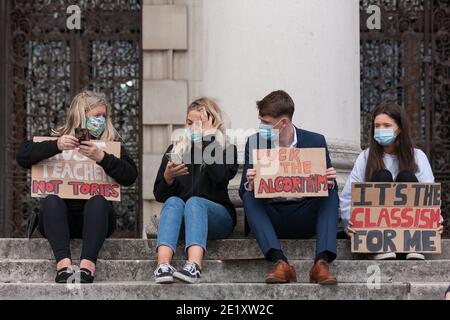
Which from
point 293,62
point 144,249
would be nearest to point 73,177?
point 144,249

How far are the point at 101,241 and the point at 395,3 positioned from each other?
19.6ft

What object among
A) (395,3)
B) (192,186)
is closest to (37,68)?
(395,3)

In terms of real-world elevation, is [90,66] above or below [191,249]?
above

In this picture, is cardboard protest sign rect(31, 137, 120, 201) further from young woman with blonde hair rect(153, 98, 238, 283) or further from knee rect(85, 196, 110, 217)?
young woman with blonde hair rect(153, 98, 238, 283)

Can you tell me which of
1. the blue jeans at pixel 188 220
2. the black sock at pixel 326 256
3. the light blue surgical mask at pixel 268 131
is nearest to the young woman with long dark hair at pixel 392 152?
the black sock at pixel 326 256

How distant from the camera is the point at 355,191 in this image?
7.48 metres

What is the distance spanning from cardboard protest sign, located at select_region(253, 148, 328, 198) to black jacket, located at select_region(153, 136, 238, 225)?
308mm

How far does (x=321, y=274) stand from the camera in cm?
681

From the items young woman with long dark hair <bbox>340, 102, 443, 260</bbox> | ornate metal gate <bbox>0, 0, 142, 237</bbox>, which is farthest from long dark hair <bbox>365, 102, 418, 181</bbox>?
ornate metal gate <bbox>0, 0, 142, 237</bbox>

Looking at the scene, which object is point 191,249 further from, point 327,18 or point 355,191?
point 327,18

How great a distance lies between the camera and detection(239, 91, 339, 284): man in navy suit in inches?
274

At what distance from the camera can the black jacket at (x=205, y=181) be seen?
7.52 m

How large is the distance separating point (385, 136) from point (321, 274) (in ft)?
4.26

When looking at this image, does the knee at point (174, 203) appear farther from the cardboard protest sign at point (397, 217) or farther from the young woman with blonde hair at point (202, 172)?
the cardboard protest sign at point (397, 217)
